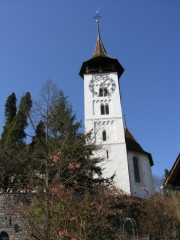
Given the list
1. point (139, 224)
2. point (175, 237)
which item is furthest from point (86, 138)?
point (175, 237)

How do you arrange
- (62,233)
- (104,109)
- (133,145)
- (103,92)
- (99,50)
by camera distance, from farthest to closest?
(99,50) < (103,92) < (104,109) < (133,145) < (62,233)

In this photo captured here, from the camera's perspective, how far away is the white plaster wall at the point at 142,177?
29797 mm

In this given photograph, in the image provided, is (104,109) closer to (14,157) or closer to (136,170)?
(136,170)

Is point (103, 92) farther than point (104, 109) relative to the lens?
Yes

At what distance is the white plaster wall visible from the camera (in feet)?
97.8

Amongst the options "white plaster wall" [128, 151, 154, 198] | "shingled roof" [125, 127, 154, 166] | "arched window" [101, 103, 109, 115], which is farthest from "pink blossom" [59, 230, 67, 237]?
"arched window" [101, 103, 109, 115]

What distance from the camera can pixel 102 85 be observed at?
116ft

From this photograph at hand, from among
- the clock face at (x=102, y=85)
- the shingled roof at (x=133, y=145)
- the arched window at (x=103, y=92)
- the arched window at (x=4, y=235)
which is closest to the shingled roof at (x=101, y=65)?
the clock face at (x=102, y=85)

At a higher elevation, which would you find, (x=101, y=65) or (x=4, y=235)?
(x=101, y=65)

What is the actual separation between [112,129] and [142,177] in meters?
5.25

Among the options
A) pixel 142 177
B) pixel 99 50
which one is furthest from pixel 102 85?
pixel 142 177

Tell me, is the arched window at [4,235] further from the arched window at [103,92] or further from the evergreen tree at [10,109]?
the arched window at [103,92]

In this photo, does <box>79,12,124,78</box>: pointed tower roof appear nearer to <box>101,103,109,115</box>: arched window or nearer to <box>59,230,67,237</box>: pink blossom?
<box>101,103,109,115</box>: arched window

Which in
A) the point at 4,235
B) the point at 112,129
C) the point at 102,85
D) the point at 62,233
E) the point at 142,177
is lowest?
the point at 62,233
